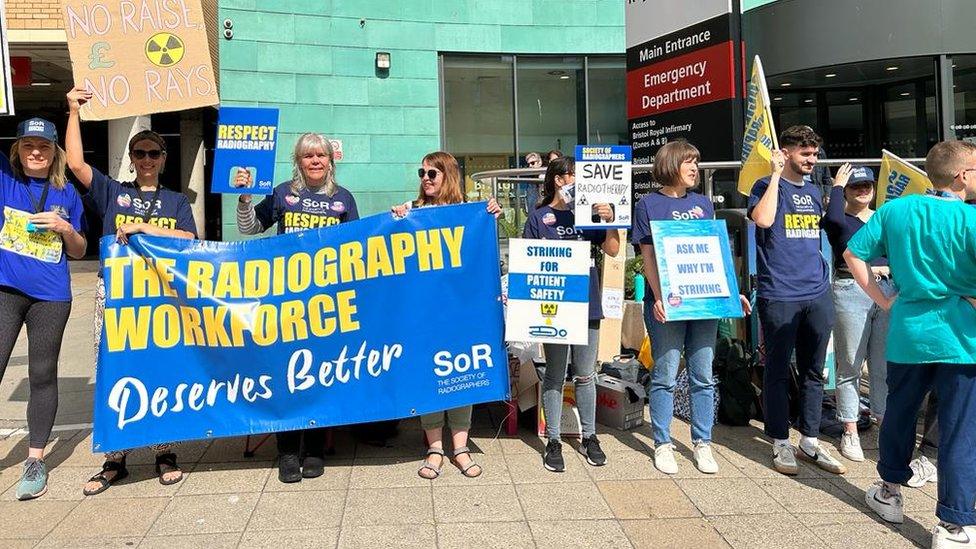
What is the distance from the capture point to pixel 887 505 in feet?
12.3

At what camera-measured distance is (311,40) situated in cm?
1273

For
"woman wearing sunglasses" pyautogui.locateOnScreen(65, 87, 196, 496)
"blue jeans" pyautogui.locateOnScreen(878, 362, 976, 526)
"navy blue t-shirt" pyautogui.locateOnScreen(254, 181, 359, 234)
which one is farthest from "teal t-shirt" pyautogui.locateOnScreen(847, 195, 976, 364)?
"woman wearing sunglasses" pyautogui.locateOnScreen(65, 87, 196, 496)

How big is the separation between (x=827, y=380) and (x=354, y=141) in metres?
9.18

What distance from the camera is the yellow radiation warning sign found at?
180 inches

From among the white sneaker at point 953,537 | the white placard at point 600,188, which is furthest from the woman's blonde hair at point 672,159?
the white sneaker at point 953,537

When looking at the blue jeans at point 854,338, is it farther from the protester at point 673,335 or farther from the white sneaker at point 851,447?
the protester at point 673,335

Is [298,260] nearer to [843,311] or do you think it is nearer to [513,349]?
[513,349]

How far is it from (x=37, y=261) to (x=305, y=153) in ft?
5.16

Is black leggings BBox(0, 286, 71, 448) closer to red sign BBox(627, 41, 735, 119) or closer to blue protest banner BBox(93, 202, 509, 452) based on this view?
blue protest banner BBox(93, 202, 509, 452)

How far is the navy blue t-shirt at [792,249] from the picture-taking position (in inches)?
175

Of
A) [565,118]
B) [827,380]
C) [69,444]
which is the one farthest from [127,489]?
[565,118]

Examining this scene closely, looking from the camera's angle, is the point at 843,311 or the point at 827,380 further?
the point at 827,380

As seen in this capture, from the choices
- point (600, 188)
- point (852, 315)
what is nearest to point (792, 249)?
point (852, 315)

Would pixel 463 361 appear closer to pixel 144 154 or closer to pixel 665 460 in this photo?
pixel 665 460
